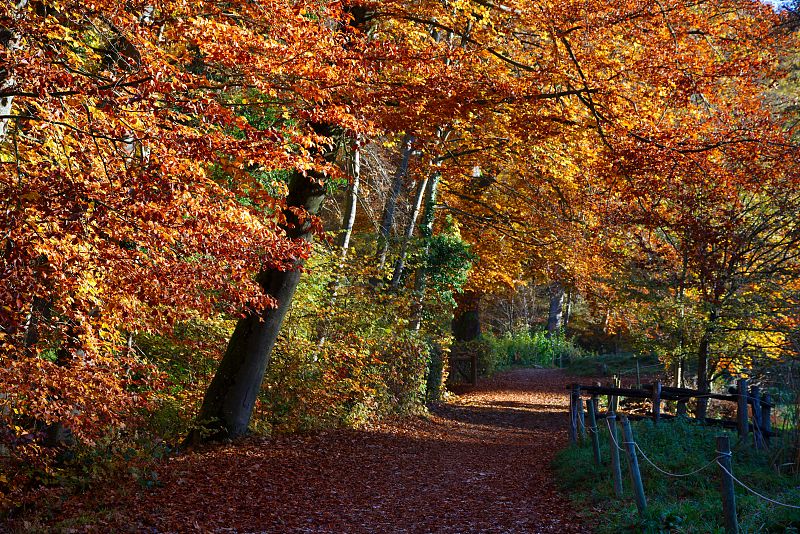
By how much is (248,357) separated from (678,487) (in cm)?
682

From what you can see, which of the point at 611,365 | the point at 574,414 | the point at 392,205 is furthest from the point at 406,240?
the point at 611,365

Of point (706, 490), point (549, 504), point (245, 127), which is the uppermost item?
point (245, 127)

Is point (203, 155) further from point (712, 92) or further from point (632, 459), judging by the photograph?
point (712, 92)

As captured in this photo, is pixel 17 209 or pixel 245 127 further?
pixel 245 127

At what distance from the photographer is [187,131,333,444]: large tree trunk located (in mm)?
11430

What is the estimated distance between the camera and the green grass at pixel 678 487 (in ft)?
20.0

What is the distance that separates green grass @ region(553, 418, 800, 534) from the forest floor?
1.27 feet

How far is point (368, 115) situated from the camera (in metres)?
10.7

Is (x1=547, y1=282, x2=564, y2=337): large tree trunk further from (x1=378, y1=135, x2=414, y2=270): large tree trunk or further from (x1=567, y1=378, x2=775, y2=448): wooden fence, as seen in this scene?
(x1=567, y1=378, x2=775, y2=448): wooden fence

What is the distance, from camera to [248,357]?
11453 mm

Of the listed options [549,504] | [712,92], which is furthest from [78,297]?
[712,92]

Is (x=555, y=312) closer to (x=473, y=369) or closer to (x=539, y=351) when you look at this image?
(x=539, y=351)

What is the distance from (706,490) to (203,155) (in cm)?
649

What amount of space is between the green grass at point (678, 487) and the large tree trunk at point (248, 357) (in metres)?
5.18
